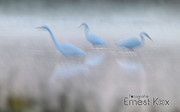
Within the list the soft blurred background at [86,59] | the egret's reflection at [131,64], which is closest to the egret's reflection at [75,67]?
the soft blurred background at [86,59]

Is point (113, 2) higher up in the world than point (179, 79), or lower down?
higher up

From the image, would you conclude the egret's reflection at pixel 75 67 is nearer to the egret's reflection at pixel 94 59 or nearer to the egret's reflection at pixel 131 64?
the egret's reflection at pixel 94 59

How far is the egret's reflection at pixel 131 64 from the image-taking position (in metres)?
1.94

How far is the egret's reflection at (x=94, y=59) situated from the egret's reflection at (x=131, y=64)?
0.13 metres

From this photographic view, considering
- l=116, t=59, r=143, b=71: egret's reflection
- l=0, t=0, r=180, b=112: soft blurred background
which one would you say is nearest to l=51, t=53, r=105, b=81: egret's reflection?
l=0, t=0, r=180, b=112: soft blurred background

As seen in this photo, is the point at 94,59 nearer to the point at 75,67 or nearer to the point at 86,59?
the point at 86,59

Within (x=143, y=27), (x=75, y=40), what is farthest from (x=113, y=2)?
(x=75, y=40)

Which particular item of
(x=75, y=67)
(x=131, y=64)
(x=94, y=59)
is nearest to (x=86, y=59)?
(x=94, y=59)

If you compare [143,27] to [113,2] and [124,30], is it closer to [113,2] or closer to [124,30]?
[124,30]

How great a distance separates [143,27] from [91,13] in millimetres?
703

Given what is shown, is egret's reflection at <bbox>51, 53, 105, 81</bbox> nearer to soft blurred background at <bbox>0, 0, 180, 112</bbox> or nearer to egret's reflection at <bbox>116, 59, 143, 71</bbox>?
soft blurred background at <bbox>0, 0, 180, 112</bbox>

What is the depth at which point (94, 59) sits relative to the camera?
6.86 ft

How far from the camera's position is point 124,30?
9.78ft

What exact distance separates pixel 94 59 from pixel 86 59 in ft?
0.19
